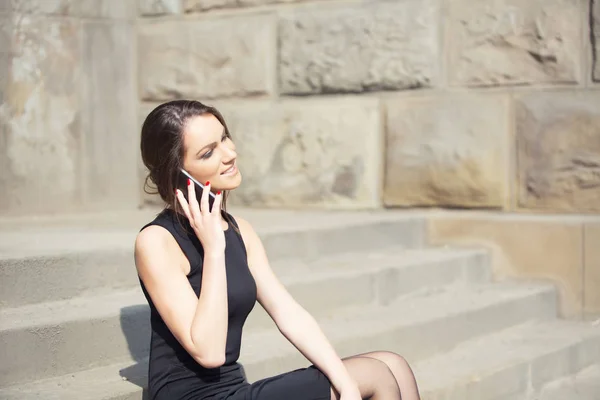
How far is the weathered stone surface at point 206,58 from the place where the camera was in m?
6.12

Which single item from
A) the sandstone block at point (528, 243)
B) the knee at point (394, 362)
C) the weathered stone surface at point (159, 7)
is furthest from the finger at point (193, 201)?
the weathered stone surface at point (159, 7)

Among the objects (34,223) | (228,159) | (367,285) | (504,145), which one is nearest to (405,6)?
(504,145)

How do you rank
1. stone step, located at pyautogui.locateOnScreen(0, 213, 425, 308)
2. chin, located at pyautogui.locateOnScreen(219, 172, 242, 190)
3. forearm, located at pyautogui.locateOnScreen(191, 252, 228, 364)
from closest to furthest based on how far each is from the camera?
1. forearm, located at pyautogui.locateOnScreen(191, 252, 228, 364)
2. chin, located at pyautogui.locateOnScreen(219, 172, 242, 190)
3. stone step, located at pyautogui.locateOnScreen(0, 213, 425, 308)

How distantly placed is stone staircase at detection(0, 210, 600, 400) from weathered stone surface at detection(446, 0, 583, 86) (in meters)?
0.89

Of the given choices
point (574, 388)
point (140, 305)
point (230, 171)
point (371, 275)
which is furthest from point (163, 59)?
point (230, 171)

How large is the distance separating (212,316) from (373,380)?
0.57 m

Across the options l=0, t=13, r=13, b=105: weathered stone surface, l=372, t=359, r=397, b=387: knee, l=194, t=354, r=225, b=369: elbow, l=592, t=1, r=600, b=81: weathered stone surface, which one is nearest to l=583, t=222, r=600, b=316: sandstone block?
l=592, t=1, r=600, b=81: weathered stone surface

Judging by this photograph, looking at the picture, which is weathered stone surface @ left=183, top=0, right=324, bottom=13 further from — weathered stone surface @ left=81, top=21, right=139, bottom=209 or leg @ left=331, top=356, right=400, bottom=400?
leg @ left=331, top=356, right=400, bottom=400

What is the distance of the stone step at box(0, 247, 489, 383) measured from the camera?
3160 millimetres

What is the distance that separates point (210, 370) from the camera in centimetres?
272

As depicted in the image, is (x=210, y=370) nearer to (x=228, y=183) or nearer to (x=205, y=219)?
(x=205, y=219)

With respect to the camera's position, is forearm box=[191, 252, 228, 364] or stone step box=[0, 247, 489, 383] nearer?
forearm box=[191, 252, 228, 364]

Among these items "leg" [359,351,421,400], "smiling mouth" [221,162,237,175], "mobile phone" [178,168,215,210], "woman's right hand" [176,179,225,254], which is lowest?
"leg" [359,351,421,400]

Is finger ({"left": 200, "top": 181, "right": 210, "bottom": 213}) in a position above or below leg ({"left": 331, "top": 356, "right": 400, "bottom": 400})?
above
